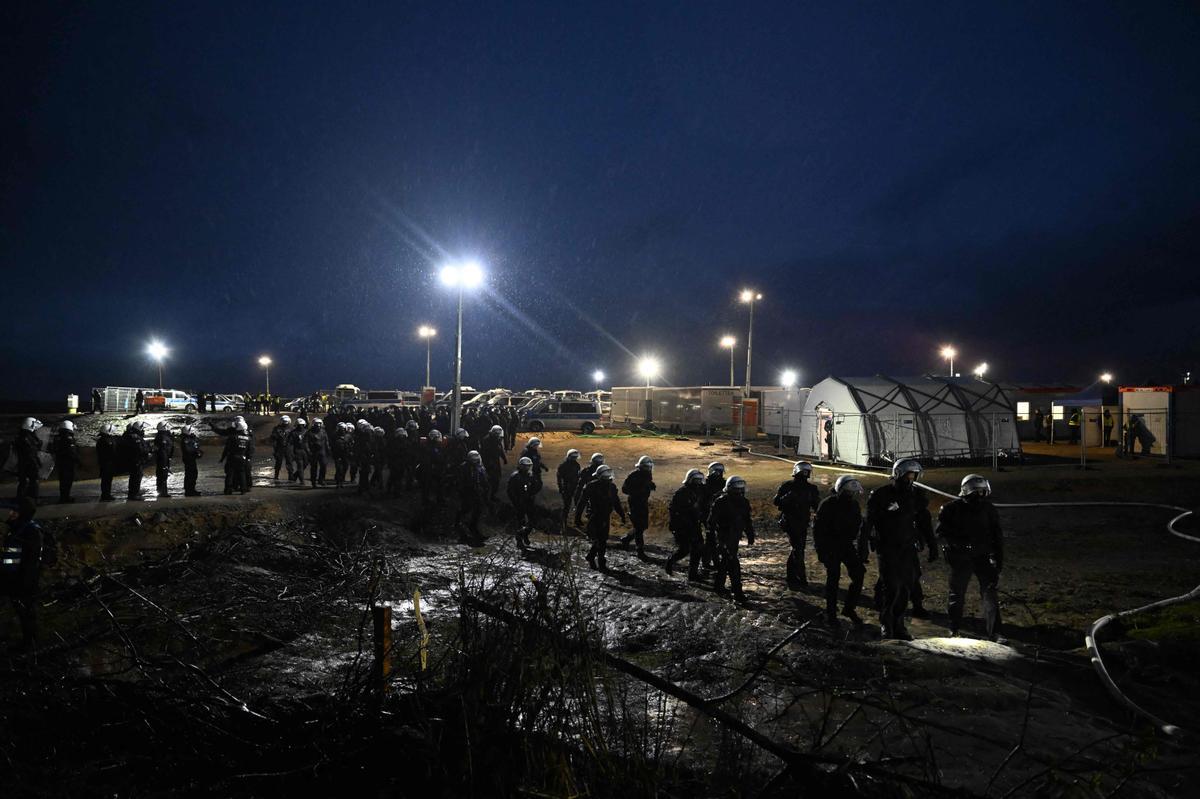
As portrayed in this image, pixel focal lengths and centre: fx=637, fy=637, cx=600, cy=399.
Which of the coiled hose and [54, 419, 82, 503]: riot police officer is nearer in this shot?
the coiled hose

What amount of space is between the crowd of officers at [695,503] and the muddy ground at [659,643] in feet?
1.67

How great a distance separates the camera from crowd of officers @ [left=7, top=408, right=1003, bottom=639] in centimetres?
699

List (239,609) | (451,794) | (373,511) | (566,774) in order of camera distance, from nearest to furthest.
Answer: (566,774)
(451,794)
(239,609)
(373,511)

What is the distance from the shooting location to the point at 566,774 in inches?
104

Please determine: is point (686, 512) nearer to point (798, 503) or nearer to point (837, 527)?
point (798, 503)

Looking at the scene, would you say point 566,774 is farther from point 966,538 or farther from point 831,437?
point 831,437

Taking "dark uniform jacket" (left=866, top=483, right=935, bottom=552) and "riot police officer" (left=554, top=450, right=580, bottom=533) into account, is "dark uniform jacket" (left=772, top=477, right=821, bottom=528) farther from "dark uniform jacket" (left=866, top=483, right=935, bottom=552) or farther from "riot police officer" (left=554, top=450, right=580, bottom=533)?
"riot police officer" (left=554, top=450, right=580, bottom=533)

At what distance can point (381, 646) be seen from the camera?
3521mm

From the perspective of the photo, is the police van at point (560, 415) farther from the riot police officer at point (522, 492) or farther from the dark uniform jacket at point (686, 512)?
the dark uniform jacket at point (686, 512)

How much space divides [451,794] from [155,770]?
1838 mm

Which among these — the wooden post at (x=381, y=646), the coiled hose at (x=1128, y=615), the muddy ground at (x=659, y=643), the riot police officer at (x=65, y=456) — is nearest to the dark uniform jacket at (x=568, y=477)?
the muddy ground at (x=659, y=643)

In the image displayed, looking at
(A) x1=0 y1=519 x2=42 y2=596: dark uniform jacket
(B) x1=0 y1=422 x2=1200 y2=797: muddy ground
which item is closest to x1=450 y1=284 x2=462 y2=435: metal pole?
(B) x1=0 y1=422 x2=1200 y2=797: muddy ground

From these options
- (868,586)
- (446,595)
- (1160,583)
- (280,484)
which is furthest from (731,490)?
(280,484)

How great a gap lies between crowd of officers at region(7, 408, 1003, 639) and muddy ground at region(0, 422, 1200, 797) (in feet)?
1.67
